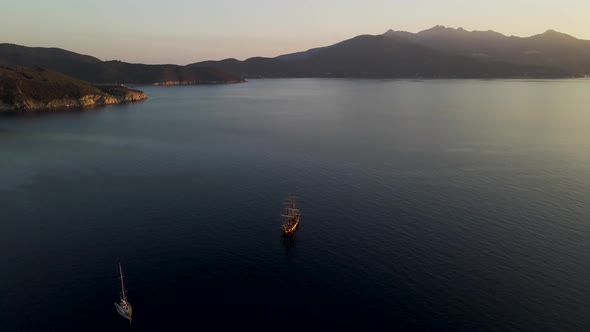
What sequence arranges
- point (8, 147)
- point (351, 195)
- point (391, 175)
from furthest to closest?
point (8, 147), point (391, 175), point (351, 195)

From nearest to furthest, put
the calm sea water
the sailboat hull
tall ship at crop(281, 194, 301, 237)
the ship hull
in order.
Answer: the sailboat hull
the calm sea water
the ship hull
tall ship at crop(281, 194, 301, 237)

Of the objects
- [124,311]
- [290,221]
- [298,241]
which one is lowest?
[298,241]

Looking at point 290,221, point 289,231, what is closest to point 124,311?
point 289,231

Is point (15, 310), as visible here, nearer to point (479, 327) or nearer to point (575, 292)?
point (479, 327)

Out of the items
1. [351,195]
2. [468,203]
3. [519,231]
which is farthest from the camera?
[351,195]

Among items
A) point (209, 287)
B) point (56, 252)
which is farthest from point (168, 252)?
point (56, 252)

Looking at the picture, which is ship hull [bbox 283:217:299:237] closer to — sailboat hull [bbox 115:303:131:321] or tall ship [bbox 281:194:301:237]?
tall ship [bbox 281:194:301:237]

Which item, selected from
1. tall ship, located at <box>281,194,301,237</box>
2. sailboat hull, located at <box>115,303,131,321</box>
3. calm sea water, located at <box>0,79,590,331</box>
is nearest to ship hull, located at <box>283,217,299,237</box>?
tall ship, located at <box>281,194,301,237</box>

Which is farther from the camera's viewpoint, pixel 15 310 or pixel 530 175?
pixel 530 175

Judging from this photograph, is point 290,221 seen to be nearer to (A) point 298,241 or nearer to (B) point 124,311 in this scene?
(A) point 298,241
